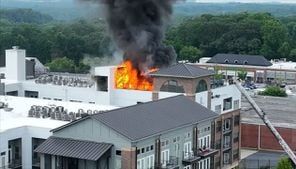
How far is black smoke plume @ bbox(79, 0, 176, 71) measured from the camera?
4228 centimetres

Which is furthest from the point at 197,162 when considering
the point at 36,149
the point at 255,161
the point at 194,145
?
the point at 255,161

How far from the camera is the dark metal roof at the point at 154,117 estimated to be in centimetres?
2994

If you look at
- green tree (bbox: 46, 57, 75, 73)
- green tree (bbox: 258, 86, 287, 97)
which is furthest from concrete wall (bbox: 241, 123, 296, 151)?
green tree (bbox: 46, 57, 75, 73)

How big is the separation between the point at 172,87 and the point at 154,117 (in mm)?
7672

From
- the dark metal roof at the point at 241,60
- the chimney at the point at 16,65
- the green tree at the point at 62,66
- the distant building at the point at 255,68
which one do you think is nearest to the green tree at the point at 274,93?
the distant building at the point at 255,68

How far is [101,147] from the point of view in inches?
1151

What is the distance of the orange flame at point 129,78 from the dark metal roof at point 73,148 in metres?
12.8

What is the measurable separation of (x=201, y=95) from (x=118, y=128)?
11325 mm

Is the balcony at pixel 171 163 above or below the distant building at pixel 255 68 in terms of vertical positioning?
below

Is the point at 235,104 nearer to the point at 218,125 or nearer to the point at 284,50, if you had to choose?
the point at 218,125

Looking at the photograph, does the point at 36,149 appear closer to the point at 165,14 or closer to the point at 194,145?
the point at 194,145

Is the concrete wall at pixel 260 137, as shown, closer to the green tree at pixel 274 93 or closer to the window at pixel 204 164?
the window at pixel 204 164

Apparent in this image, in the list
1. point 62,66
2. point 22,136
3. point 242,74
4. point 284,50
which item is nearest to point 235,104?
point 22,136

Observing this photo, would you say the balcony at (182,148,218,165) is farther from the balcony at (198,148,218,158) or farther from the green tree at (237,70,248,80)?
the green tree at (237,70,248,80)
